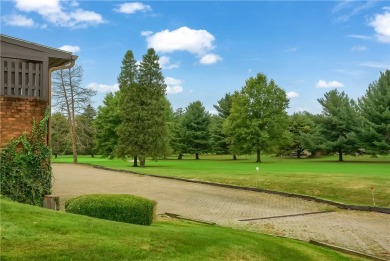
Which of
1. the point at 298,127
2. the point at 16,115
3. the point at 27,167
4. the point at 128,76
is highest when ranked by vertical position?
the point at 128,76

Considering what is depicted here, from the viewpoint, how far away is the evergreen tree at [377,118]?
4784 cm

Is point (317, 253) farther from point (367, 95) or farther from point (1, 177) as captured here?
point (367, 95)

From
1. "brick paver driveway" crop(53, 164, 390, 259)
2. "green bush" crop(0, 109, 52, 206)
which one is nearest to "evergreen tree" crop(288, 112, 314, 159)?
"brick paver driveway" crop(53, 164, 390, 259)

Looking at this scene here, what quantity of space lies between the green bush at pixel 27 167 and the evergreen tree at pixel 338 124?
49.2 metres

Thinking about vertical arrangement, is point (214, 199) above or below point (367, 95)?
below

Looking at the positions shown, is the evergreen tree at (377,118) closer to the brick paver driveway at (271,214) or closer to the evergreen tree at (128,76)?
the evergreen tree at (128,76)

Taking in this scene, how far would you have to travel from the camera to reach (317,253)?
805cm

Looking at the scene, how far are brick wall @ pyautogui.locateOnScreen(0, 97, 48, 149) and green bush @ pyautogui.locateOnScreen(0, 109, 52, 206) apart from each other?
0.15 m

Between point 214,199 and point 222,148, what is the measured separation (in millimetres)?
50570

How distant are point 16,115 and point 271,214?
9297mm

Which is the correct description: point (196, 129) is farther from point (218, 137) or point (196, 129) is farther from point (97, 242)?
point (97, 242)

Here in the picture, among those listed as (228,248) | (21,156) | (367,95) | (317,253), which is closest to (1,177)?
(21,156)

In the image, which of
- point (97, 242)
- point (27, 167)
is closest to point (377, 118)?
point (27, 167)

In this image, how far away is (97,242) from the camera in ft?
16.5
